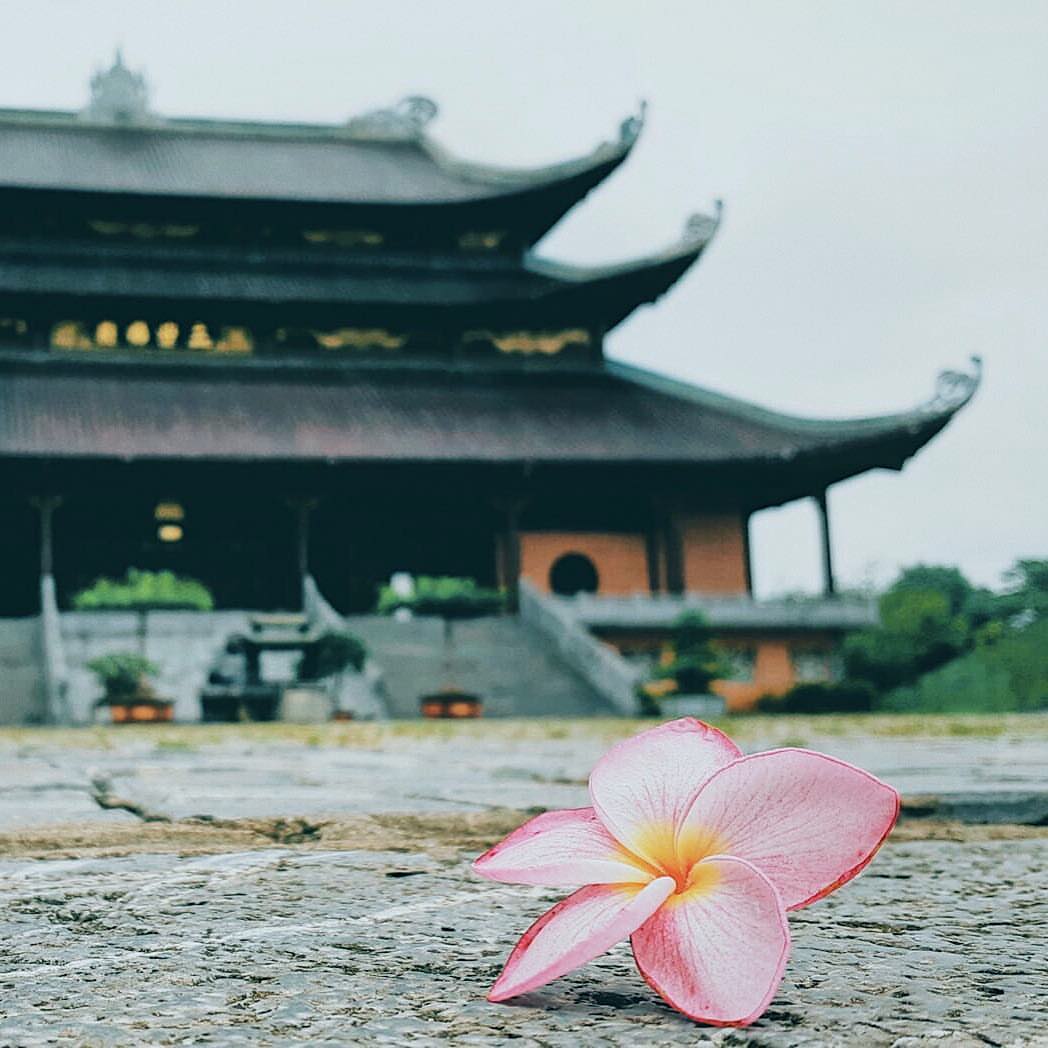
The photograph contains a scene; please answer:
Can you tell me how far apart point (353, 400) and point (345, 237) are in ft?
13.7

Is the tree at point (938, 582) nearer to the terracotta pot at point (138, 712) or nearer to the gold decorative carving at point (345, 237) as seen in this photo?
the gold decorative carving at point (345, 237)

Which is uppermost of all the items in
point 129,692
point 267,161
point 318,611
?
point 267,161

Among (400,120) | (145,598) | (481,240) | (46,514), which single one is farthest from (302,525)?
(400,120)

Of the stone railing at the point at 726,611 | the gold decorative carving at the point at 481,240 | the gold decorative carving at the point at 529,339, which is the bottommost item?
the stone railing at the point at 726,611

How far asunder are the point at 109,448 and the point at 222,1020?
20.8m

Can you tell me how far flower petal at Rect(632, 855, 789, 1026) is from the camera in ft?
3.48

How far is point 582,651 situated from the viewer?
18.8 metres

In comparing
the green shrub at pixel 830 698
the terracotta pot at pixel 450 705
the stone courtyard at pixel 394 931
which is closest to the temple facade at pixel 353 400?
the green shrub at pixel 830 698

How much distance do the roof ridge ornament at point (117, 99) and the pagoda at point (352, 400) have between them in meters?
1.33

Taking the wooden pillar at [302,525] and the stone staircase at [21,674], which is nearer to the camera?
the stone staircase at [21,674]

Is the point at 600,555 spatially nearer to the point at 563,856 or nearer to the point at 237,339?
the point at 237,339

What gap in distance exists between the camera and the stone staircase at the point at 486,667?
18094 mm

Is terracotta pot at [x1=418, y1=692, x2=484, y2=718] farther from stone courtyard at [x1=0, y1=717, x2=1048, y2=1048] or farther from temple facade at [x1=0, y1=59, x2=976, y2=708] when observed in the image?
stone courtyard at [x1=0, y1=717, x2=1048, y2=1048]

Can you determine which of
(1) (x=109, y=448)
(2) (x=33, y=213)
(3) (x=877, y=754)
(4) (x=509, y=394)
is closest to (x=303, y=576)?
(1) (x=109, y=448)
